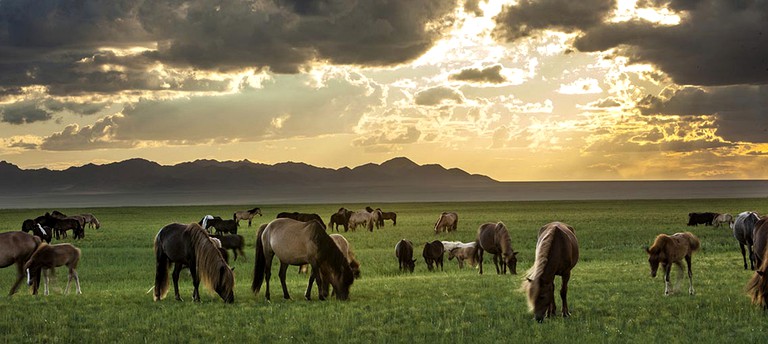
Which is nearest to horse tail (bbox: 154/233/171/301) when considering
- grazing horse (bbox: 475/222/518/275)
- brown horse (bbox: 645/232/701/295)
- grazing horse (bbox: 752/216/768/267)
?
brown horse (bbox: 645/232/701/295)

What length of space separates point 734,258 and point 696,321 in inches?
770

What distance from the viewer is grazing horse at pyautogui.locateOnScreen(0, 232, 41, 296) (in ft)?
68.1

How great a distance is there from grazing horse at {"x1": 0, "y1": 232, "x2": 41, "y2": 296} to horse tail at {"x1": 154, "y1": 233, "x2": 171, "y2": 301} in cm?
445

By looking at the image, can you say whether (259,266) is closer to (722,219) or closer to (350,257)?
(350,257)

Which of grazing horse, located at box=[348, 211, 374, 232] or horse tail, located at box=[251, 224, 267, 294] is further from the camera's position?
grazing horse, located at box=[348, 211, 374, 232]

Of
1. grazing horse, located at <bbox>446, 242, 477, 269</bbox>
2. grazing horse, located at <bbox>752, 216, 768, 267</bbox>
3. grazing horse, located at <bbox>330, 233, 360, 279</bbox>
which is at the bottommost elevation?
grazing horse, located at <bbox>446, 242, 477, 269</bbox>

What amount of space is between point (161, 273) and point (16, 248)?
493 centimetres

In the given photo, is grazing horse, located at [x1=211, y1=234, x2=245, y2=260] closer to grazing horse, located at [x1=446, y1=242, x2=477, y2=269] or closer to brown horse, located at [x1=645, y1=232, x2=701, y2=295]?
grazing horse, located at [x1=446, y1=242, x2=477, y2=269]

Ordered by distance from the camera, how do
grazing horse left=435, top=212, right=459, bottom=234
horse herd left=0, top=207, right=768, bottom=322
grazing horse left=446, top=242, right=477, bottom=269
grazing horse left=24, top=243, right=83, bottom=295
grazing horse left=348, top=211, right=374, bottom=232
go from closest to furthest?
horse herd left=0, top=207, right=768, bottom=322
grazing horse left=24, top=243, right=83, bottom=295
grazing horse left=446, top=242, right=477, bottom=269
grazing horse left=435, top=212, right=459, bottom=234
grazing horse left=348, top=211, right=374, bottom=232

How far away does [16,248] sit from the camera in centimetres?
2091

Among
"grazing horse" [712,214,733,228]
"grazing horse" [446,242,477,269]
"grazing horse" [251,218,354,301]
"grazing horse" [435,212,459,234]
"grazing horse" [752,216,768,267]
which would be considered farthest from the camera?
"grazing horse" [712,214,733,228]

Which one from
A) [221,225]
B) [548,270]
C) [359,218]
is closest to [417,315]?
[548,270]

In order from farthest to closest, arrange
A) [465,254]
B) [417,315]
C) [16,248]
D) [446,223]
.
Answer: [446,223], [465,254], [16,248], [417,315]

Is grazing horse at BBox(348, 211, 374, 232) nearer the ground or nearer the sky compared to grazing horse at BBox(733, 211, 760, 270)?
nearer the ground
